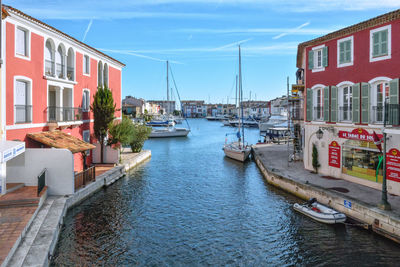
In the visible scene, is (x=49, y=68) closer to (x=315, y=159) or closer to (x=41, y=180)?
(x=41, y=180)

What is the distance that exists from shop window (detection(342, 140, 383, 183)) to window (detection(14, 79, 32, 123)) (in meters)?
18.4

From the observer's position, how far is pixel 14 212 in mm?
12781

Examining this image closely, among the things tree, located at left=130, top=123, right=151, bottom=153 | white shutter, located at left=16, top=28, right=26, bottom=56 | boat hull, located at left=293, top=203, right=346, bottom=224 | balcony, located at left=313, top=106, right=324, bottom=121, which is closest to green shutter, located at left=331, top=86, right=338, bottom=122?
balcony, located at left=313, top=106, right=324, bottom=121

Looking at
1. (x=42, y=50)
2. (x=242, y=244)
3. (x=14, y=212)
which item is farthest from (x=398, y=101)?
(x=42, y=50)

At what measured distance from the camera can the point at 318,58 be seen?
68.9ft

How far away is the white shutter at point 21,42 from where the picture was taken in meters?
16.2

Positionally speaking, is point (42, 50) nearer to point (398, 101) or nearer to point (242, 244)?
point (242, 244)

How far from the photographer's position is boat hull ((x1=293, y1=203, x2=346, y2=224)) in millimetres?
14156

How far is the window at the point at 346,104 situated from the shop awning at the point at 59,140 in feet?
52.3

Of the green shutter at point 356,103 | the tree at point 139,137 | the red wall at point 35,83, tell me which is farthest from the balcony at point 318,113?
the tree at point 139,137

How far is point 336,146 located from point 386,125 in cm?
485

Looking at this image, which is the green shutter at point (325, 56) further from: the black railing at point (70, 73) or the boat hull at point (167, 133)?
the boat hull at point (167, 133)

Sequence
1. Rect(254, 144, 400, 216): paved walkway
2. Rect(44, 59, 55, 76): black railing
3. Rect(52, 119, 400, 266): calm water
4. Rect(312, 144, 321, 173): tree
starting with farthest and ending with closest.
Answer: Rect(312, 144, 321, 173): tree < Rect(44, 59, 55, 76): black railing < Rect(254, 144, 400, 216): paved walkway < Rect(52, 119, 400, 266): calm water

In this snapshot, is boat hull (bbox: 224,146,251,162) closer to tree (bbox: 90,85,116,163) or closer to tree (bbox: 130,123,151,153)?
tree (bbox: 130,123,151,153)
